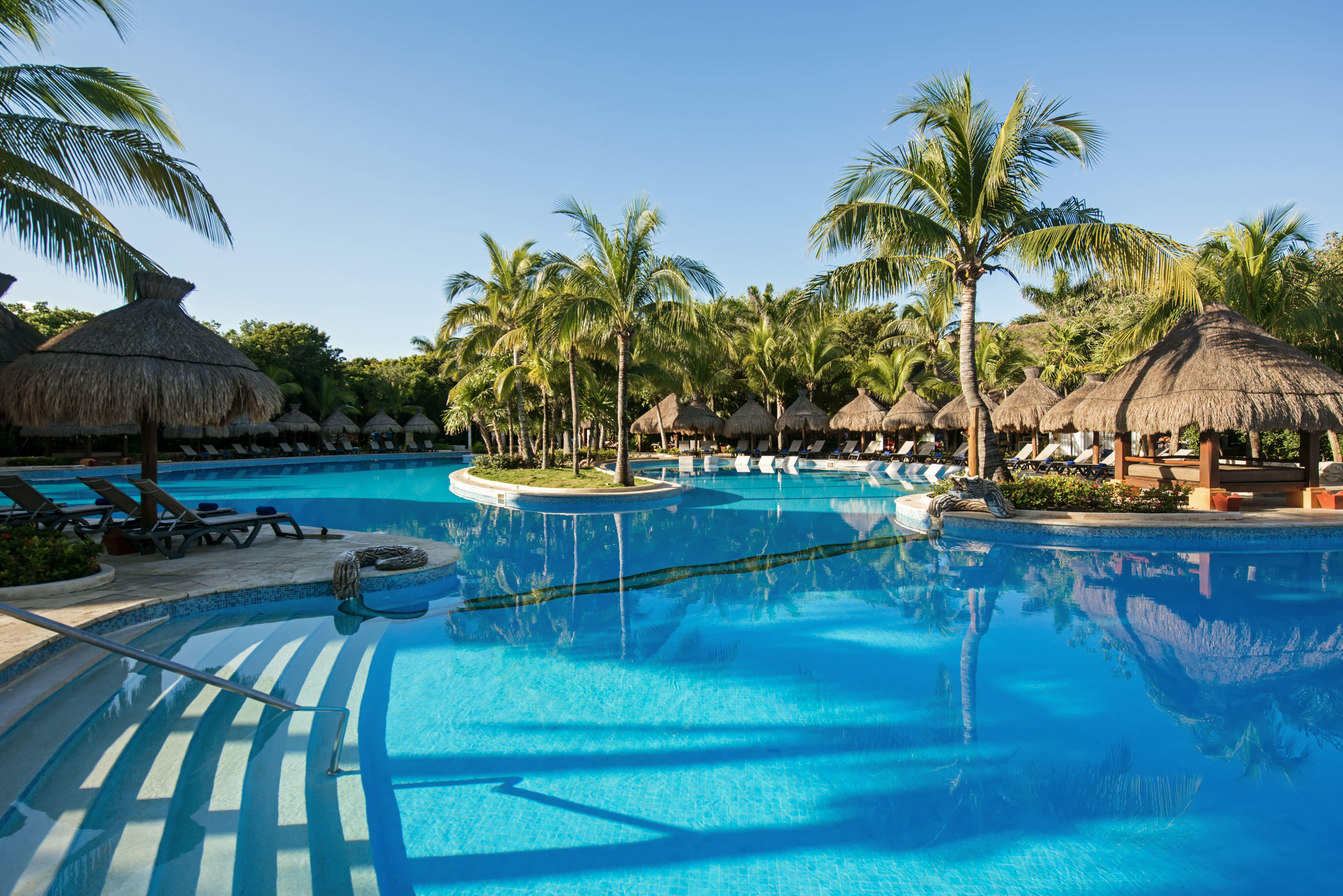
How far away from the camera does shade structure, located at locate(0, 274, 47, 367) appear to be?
781cm

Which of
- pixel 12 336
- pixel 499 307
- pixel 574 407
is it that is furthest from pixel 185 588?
pixel 499 307

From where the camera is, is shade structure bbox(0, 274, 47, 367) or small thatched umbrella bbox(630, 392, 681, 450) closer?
shade structure bbox(0, 274, 47, 367)

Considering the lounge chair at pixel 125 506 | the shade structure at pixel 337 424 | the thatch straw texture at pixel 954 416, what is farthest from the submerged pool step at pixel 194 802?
the shade structure at pixel 337 424

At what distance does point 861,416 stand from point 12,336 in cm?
2213

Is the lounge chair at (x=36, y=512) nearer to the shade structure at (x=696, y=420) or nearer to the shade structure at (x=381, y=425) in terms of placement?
the shade structure at (x=696, y=420)

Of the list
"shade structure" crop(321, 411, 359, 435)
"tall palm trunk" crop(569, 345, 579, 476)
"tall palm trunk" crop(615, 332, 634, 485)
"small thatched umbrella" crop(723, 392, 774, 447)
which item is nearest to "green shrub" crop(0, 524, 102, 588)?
"tall palm trunk" crop(615, 332, 634, 485)

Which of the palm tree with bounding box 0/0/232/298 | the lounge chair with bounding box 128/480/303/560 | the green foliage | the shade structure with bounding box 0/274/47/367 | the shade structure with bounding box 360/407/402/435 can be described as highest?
the green foliage

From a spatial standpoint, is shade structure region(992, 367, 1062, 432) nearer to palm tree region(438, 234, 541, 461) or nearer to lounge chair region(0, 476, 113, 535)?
palm tree region(438, 234, 541, 461)

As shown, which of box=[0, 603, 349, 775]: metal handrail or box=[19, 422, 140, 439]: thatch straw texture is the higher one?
box=[19, 422, 140, 439]: thatch straw texture

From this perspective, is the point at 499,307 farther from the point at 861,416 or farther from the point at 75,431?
the point at 75,431

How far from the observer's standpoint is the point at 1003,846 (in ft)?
9.28

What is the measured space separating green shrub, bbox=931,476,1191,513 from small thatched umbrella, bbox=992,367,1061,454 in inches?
297

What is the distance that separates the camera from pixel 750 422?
26.7 meters

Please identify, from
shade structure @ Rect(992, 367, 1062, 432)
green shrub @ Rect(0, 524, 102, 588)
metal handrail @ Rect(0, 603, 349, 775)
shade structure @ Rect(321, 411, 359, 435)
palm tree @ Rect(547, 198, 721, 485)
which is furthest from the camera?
shade structure @ Rect(321, 411, 359, 435)
